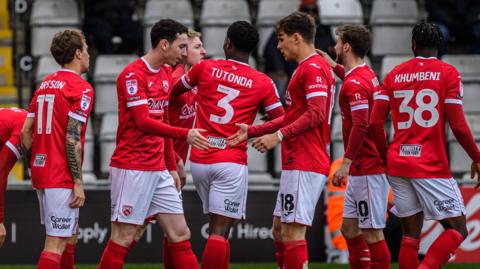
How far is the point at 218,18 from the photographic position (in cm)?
1466

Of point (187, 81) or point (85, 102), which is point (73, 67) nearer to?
point (85, 102)

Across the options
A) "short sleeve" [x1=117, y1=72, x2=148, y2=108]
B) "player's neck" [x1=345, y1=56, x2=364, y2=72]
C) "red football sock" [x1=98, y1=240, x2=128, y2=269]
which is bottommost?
"red football sock" [x1=98, y1=240, x2=128, y2=269]

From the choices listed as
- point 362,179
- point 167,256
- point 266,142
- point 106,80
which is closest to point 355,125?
point 362,179

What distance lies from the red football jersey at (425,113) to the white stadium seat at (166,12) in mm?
6415

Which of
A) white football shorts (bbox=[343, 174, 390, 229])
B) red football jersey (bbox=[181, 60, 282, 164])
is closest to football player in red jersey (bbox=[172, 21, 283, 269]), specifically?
red football jersey (bbox=[181, 60, 282, 164])

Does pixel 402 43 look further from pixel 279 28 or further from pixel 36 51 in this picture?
pixel 279 28

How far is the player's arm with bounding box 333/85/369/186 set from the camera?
8.84m

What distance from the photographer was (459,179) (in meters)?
13.0

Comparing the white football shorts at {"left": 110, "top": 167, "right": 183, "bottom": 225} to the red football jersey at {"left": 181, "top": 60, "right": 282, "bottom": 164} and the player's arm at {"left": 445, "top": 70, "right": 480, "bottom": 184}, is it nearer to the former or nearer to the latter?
the red football jersey at {"left": 181, "top": 60, "right": 282, "bottom": 164}

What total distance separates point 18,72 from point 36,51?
366mm

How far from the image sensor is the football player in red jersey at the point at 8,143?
859cm

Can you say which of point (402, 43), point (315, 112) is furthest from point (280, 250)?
point (402, 43)

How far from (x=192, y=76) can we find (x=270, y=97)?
0.62 meters

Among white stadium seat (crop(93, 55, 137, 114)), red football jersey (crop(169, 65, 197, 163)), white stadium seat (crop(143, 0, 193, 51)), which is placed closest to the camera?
red football jersey (crop(169, 65, 197, 163))
